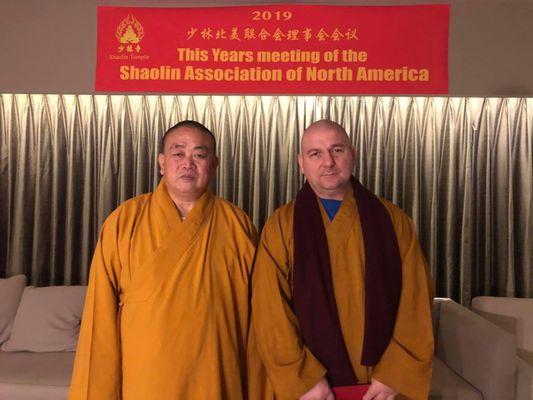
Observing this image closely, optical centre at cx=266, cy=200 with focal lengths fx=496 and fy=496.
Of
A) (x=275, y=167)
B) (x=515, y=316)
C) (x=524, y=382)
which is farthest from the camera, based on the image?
(x=275, y=167)

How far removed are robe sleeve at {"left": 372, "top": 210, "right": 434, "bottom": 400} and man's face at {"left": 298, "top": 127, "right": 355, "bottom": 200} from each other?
0.27 m

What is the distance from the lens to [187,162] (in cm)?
157

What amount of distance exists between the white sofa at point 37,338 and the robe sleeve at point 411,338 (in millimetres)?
1434

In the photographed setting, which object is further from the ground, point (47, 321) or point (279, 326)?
point (279, 326)

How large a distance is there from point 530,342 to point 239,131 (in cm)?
201

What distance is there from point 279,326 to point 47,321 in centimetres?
156

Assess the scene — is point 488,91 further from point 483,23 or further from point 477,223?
point 477,223

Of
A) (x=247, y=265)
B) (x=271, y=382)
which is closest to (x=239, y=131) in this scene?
(x=247, y=265)

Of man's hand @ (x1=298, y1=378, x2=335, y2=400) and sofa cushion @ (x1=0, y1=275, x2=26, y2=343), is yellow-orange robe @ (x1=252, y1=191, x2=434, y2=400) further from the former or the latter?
sofa cushion @ (x1=0, y1=275, x2=26, y2=343)

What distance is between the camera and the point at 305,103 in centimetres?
312

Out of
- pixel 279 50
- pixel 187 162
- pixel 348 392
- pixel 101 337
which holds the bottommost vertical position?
pixel 348 392

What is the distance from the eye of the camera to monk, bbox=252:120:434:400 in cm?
143

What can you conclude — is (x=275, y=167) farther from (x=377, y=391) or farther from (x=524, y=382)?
(x=377, y=391)

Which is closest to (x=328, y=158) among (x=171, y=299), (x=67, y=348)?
(x=171, y=299)
